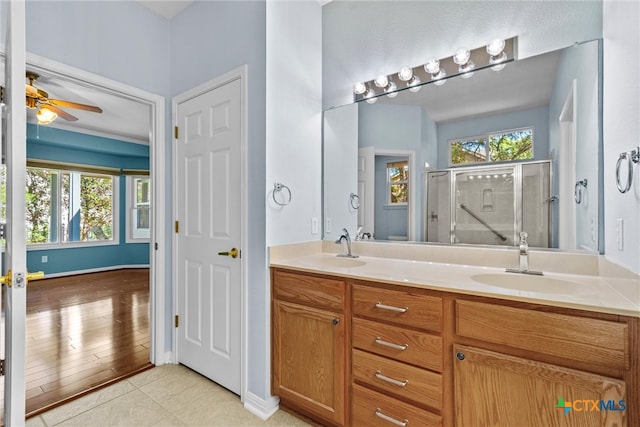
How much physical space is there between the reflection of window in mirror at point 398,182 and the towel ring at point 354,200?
24 centimetres

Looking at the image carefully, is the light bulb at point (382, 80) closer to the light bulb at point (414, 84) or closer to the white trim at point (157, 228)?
the light bulb at point (414, 84)

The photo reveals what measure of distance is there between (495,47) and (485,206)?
881 millimetres

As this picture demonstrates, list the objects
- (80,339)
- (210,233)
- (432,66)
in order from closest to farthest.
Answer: (432,66) < (210,233) < (80,339)

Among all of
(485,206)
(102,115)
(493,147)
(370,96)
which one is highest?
(102,115)

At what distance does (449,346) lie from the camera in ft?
3.94

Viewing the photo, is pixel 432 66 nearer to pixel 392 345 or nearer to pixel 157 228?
pixel 392 345

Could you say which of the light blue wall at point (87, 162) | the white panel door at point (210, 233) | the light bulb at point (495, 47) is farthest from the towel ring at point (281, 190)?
the light blue wall at point (87, 162)

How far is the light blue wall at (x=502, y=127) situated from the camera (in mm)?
1561

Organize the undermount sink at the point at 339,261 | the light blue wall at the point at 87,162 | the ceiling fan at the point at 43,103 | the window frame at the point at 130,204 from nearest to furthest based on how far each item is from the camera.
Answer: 1. the undermount sink at the point at 339,261
2. the ceiling fan at the point at 43,103
3. the light blue wall at the point at 87,162
4. the window frame at the point at 130,204

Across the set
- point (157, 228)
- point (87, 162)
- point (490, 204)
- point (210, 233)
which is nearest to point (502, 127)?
point (490, 204)

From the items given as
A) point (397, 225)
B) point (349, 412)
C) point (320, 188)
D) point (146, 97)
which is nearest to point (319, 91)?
point (320, 188)

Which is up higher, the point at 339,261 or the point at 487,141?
the point at 487,141

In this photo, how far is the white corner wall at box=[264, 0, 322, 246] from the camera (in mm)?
1824

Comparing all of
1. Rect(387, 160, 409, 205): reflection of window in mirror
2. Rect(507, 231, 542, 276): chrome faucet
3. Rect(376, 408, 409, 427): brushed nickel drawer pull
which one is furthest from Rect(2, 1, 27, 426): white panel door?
Rect(507, 231, 542, 276): chrome faucet
